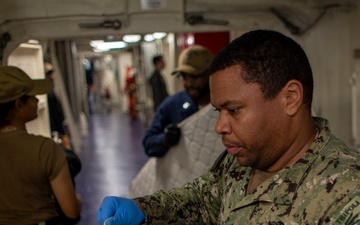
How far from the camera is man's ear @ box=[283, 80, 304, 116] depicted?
1.11m

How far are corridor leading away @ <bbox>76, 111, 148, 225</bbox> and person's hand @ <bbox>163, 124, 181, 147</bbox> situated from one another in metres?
1.49

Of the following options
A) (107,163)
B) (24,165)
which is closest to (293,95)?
(24,165)

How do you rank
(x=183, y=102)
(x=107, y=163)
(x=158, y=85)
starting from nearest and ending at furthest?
1. (x=183, y=102)
2. (x=107, y=163)
3. (x=158, y=85)

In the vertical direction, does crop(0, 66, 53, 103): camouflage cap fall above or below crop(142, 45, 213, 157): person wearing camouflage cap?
above

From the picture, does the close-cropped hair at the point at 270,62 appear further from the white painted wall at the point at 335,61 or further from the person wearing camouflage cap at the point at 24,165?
the white painted wall at the point at 335,61

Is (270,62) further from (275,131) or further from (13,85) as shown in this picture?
(13,85)

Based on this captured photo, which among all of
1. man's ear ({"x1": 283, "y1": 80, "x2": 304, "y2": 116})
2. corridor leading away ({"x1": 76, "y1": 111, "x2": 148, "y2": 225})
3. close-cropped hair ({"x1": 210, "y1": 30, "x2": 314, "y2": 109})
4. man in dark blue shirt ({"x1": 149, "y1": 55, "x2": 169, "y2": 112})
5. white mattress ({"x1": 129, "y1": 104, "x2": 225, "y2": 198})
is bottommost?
corridor leading away ({"x1": 76, "y1": 111, "x2": 148, "y2": 225})

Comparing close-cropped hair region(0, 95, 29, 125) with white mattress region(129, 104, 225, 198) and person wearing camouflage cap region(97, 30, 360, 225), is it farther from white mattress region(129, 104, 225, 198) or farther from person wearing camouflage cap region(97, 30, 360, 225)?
white mattress region(129, 104, 225, 198)

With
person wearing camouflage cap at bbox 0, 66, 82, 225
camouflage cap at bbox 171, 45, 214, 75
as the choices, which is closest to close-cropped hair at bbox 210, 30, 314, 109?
person wearing camouflage cap at bbox 0, 66, 82, 225

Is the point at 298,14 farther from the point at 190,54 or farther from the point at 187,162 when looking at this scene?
the point at 187,162

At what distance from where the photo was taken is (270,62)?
3.61ft

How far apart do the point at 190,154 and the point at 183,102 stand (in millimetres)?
385

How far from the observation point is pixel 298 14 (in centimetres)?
233

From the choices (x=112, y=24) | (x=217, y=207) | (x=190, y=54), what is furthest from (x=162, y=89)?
(x=217, y=207)
